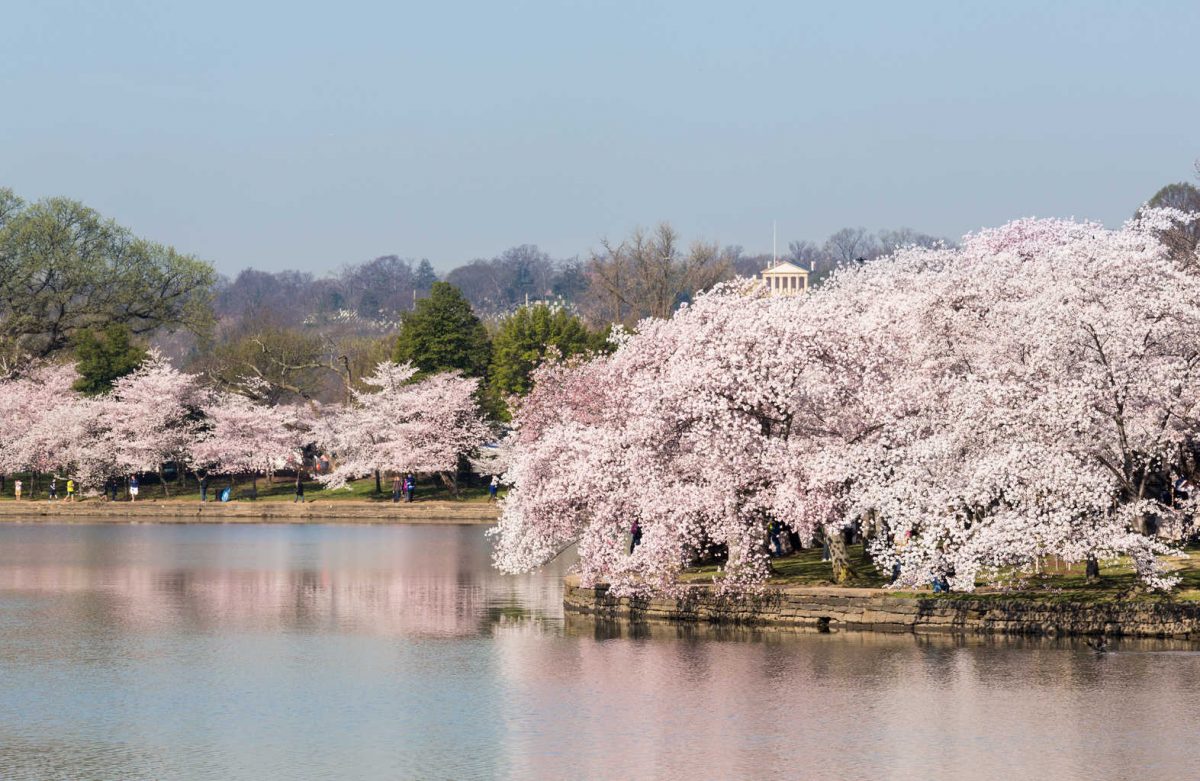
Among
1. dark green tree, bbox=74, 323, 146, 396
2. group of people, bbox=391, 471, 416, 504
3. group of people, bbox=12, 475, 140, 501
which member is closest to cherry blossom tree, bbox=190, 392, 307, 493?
group of people, bbox=12, 475, 140, 501

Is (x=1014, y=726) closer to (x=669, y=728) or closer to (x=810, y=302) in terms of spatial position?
(x=669, y=728)

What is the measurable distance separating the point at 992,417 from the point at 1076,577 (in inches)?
198

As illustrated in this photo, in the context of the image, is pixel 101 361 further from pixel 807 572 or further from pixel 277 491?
pixel 807 572

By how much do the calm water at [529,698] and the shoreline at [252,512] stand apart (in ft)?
138

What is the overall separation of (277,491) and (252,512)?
35.0ft

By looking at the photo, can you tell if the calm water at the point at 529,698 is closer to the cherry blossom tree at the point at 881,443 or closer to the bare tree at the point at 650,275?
the cherry blossom tree at the point at 881,443

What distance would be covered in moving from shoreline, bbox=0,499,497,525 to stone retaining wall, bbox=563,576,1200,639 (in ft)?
155

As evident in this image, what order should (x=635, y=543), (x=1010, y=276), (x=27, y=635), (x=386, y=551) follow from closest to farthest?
(x=27, y=635), (x=635, y=543), (x=1010, y=276), (x=386, y=551)

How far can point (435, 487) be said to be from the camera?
320 ft

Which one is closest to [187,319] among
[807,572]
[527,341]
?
[527,341]

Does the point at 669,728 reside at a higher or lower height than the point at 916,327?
lower

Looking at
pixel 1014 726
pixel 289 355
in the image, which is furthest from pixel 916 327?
pixel 289 355

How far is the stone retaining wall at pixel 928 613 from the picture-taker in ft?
111

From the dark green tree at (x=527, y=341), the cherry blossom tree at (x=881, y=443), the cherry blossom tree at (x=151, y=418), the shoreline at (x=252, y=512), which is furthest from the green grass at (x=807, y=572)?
the cherry blossom tree at (x=151, y=418)
